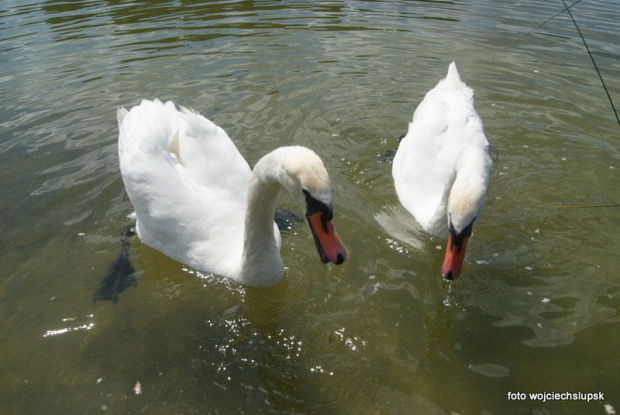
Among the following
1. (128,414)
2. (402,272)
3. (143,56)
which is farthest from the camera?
(143,56)

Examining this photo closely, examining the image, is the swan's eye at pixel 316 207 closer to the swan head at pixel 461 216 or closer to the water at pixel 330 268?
the swan head at pixel 461 216

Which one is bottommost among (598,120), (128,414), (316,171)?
(128,414)

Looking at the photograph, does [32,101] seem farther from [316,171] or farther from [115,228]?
[316,171]

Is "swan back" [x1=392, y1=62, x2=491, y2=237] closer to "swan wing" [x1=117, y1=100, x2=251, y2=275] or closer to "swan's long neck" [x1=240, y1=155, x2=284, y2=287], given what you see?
"swan's long neck" [x1=240, y1=155, x2=284, y2=287]

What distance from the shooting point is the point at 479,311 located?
410cm

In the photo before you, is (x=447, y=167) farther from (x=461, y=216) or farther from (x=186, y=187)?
(x=186, y=187)

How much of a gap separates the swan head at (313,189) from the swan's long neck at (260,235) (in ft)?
1.20

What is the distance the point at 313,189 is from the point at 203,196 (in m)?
1.97

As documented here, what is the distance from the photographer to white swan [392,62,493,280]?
12.1ft

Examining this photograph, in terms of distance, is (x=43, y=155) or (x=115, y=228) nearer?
(x=115, y=228)

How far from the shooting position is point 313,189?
2818mm

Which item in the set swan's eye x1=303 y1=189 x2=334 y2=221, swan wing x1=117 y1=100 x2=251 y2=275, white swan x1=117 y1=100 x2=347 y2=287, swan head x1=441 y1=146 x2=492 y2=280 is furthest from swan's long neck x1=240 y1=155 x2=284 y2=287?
swan head x1=441 y1=146 x2=492 y2=280

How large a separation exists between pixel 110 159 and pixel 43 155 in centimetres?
89

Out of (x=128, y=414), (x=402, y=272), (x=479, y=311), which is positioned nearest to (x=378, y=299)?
(x=402, y=272)
